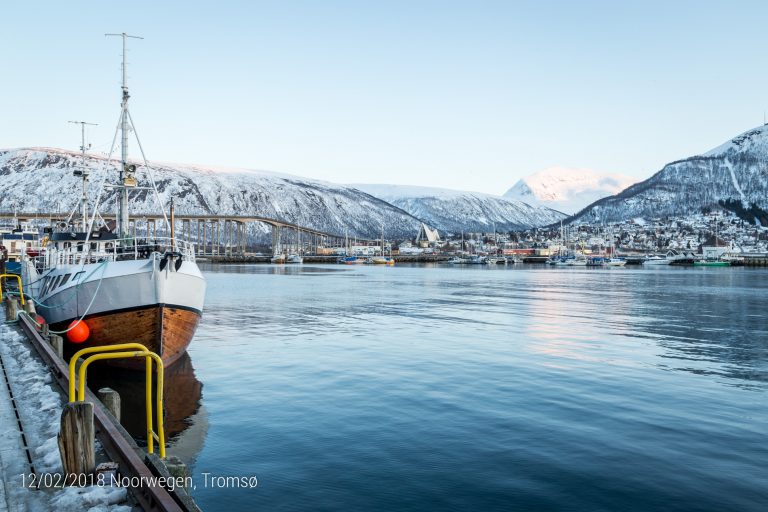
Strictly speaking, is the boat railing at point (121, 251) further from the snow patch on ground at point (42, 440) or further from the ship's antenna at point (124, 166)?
the snow patch on ground at point (42, 440)

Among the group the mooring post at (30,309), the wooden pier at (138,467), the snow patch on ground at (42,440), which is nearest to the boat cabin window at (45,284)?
the mooring post at (30,309)

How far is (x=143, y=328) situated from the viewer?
24375 mm

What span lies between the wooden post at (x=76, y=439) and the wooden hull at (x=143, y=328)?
597 inches

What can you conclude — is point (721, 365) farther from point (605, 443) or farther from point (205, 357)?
point (205, 357)

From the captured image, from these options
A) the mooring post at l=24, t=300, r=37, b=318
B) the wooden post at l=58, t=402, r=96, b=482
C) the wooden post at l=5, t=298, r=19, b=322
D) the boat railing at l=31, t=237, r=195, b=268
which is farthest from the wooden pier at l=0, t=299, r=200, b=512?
the mooring post at l=24, t=300, r=37, b=318

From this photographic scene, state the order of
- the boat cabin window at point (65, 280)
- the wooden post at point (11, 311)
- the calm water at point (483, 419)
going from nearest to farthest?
the calm water at point (483, 419), the boat cabin window at point (65, 280), the wooden post at point (11, 311)

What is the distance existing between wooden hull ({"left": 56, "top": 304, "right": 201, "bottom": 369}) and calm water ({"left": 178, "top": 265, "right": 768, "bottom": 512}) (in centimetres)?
219

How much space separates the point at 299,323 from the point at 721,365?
2691cm

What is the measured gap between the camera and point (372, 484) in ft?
42.2

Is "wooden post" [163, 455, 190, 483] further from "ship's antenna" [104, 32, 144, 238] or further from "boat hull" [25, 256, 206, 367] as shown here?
"ship's antenna" [104, 32, 144, 238]

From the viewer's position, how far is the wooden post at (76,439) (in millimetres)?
9555

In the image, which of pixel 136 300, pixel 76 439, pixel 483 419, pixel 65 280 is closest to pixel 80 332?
pixel 136 300

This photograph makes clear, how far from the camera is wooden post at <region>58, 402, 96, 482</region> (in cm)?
955

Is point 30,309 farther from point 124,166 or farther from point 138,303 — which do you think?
point 138,303
